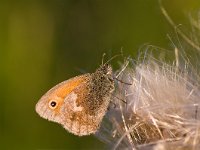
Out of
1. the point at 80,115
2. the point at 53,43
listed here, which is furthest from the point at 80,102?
the point at 53,43

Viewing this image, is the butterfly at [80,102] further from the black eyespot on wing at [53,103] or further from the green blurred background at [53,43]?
the green blurred background at [53,43]

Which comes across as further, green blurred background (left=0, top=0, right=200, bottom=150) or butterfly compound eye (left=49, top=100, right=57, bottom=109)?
green blurred background (left=0, top=0, right=200, bottom=150)

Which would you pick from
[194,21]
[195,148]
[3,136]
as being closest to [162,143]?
[195,148]

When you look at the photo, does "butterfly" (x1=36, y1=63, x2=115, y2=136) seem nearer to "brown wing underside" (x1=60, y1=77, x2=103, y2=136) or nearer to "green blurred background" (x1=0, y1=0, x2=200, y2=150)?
"brown wing underside" (x1=60, y1=77, x2=103, y2=136)

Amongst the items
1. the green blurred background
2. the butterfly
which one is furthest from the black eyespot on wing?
the green blurred background

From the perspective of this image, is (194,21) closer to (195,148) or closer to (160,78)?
(160,78)

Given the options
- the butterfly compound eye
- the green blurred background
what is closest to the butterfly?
the butterfly compound eye

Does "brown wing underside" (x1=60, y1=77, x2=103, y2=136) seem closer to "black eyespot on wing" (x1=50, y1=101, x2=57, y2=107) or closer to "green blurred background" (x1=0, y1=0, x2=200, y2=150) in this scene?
"black eyespot on wing" (x1=50, y1=101, x2=57, y2=107)

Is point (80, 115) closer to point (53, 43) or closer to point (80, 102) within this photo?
point (80, 102)
